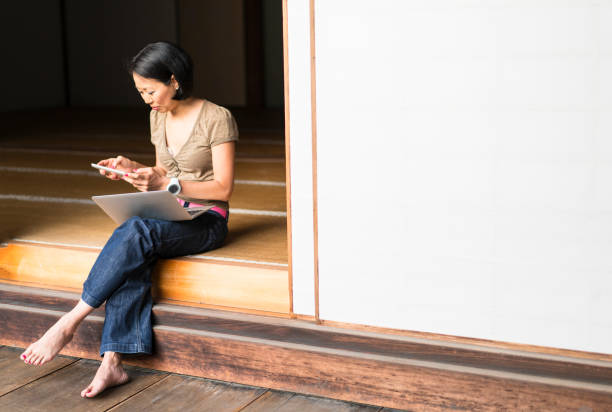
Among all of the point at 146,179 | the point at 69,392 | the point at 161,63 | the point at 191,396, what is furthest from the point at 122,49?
the point at 191,396

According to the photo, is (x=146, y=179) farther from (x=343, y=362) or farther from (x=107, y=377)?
(x=343, y=362)

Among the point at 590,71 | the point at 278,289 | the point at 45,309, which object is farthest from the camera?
the point at 45,309

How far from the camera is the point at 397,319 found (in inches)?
79.3

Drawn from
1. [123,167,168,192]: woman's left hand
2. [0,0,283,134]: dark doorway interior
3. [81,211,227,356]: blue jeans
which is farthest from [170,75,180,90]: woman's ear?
[0,0,283,134]: dark doorway interior

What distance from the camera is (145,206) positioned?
2219 millimetres

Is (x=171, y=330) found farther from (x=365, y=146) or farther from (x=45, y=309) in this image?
(x=365, y=146)

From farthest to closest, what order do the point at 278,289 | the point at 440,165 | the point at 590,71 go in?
the point at 278,289
the point at 440,165
the point at 590,71

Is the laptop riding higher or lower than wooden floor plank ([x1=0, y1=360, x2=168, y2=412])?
higher

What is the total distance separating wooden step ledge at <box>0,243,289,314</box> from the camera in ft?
7.23

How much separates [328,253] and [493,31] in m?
0.72

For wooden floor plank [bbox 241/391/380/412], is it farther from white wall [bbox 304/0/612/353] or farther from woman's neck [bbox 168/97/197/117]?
woman's neck [bbox 168/97/197/117]

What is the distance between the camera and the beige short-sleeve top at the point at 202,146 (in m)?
2.30

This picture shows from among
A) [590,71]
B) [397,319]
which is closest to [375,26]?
[590,71]

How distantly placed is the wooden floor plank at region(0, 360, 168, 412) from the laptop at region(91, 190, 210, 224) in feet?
1.56
